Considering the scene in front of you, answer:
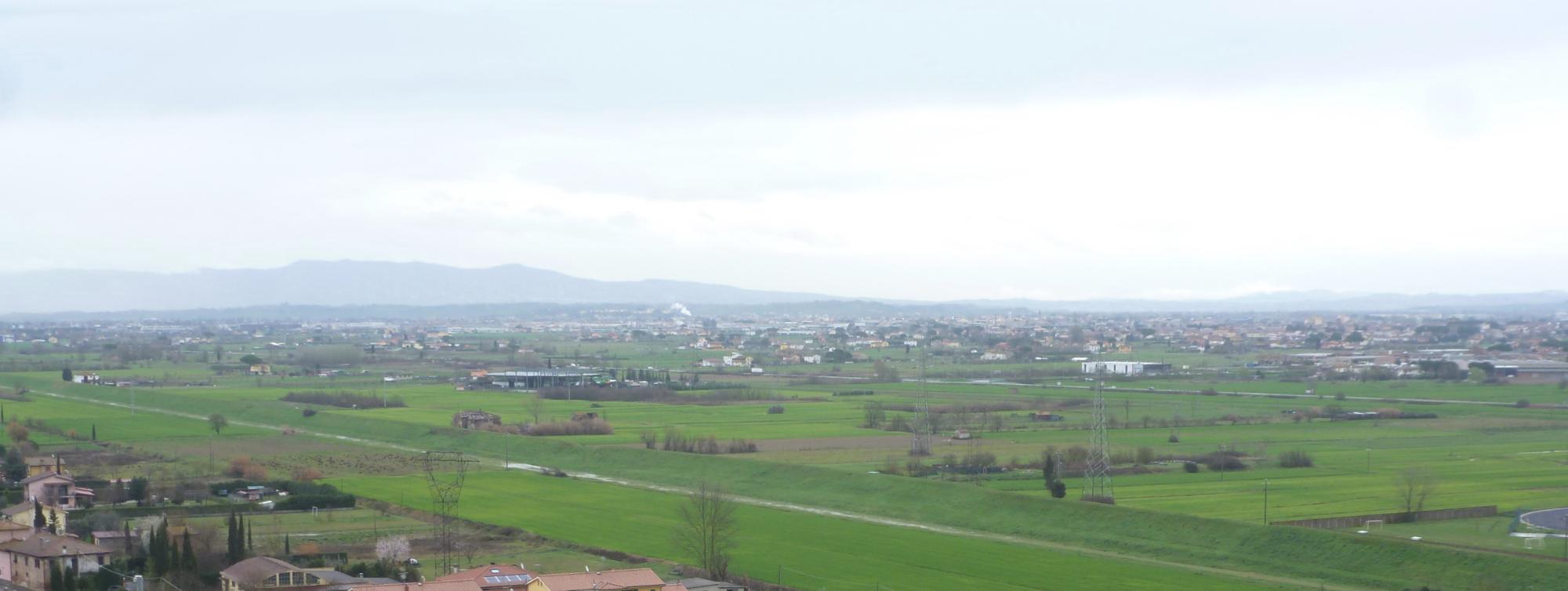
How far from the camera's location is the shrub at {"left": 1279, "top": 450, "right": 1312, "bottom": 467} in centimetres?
3903

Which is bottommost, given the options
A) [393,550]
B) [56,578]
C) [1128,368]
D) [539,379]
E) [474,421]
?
[393,550]

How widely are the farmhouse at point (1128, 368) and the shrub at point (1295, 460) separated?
39.6 metres

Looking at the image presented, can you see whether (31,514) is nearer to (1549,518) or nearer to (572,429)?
(572,429)

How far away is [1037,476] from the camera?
124ft

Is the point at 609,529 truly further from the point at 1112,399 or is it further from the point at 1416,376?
the point at 1416,376

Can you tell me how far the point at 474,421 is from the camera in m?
53.3

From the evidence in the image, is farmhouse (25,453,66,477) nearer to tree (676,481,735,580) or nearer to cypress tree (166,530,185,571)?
cypress tree (166,530,185,571)

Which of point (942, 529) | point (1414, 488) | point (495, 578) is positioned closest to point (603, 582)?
point (495, 578)

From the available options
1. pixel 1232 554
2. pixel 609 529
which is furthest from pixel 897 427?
pixel 1232 554

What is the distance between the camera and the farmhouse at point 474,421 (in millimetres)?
52438

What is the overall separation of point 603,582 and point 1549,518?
17.8 metres

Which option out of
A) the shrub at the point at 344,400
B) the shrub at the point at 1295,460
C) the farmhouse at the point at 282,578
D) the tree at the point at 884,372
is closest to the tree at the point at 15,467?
the farmhouse at the point at 282,578

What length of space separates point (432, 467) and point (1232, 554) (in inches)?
913

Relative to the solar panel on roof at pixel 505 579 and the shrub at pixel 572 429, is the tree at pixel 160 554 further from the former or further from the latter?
the shrub at pixel 572 429
